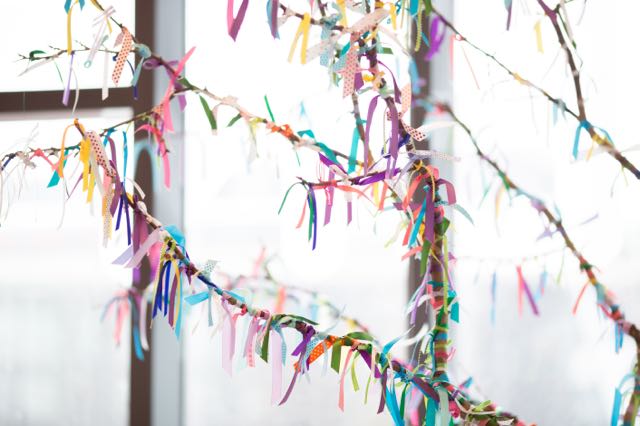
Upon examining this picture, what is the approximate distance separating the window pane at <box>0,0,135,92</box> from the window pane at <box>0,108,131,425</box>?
0.10 metres

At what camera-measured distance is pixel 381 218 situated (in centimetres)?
168

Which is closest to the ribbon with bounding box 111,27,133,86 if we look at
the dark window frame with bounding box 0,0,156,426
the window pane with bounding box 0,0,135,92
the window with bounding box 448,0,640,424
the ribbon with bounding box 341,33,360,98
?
the ribbon with bounding box 341,33,360,98

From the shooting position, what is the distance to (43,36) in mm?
2010

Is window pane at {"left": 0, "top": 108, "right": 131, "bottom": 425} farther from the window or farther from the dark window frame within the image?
the window

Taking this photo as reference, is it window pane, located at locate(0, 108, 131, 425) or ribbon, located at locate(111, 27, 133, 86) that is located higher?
ribbon, located at locate(111, 27, 133, 86)

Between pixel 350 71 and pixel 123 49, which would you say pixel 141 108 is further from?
pixel 350 71

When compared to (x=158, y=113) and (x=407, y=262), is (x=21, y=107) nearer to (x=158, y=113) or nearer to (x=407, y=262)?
(x=407, y=262)

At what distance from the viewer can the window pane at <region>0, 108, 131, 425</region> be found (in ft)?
6.37

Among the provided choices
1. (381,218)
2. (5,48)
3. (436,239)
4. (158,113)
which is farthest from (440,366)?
(5,48)

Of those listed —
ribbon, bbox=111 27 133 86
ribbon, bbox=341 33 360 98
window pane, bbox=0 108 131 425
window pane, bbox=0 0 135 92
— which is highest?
window pane, bbox=0 0 135 92

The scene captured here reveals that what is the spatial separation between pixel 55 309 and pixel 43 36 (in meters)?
0.76

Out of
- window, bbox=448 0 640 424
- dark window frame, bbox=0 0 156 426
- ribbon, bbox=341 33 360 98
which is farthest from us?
dark window frame, bbox=0 0 156 426

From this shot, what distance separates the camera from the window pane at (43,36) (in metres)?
1.96

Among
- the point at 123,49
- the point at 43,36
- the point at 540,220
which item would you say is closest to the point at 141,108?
the point at 43,36
